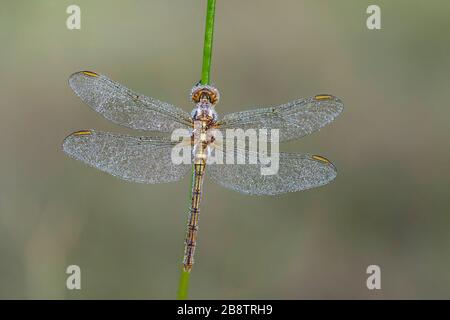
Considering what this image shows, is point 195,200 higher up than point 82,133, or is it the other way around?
point 82,133

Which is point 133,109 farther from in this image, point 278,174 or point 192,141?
point 278,174

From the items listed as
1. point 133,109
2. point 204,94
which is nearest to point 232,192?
point 133,109

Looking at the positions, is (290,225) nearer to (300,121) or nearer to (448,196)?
(448,196)

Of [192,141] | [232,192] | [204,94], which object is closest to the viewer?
[204,94]

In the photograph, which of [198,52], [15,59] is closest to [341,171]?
[198,52]

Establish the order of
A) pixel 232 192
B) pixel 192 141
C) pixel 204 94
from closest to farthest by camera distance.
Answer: pixel 204 94 < pixel 192 141 < pixel 232 192

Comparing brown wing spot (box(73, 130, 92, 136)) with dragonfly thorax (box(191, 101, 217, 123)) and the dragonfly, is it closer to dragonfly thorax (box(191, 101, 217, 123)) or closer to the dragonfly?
the dragonfly

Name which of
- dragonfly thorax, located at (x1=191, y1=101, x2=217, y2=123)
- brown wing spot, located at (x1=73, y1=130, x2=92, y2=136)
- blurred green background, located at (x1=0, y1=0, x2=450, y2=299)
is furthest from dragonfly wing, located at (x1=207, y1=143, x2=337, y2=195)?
blurred green background, located at (x1=0, y1=0, x2=450, y2=299)
